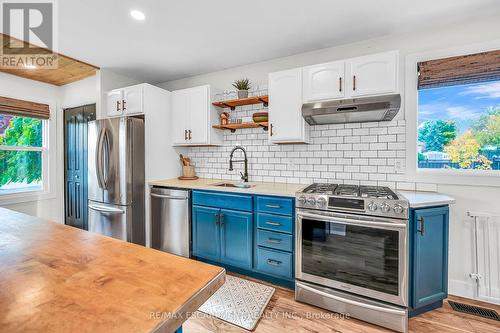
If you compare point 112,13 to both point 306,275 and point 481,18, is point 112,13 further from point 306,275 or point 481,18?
point 481,18

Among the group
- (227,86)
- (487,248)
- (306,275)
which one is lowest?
(306,275)

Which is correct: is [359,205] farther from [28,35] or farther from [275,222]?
[28,35]

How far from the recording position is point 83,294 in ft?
2.08

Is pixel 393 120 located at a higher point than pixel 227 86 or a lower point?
lower

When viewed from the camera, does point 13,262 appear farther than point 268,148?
No

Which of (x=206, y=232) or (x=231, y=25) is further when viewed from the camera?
(x=206, y=232)

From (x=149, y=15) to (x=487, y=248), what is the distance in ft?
11.9

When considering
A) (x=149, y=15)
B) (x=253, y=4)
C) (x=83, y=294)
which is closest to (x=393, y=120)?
(x=253, y=4)

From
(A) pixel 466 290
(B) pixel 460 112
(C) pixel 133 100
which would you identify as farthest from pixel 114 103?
(A) pixel 466 290

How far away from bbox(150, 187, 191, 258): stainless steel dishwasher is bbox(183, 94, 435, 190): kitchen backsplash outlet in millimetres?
763

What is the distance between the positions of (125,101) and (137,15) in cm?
136

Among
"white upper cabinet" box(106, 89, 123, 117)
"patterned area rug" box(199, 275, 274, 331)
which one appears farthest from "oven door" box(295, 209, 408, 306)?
"white upper cabinet" box(106, 89, 123, 117)

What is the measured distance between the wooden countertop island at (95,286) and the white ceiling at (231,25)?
1941 millimetres

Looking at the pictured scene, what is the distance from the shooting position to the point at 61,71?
129 inches
